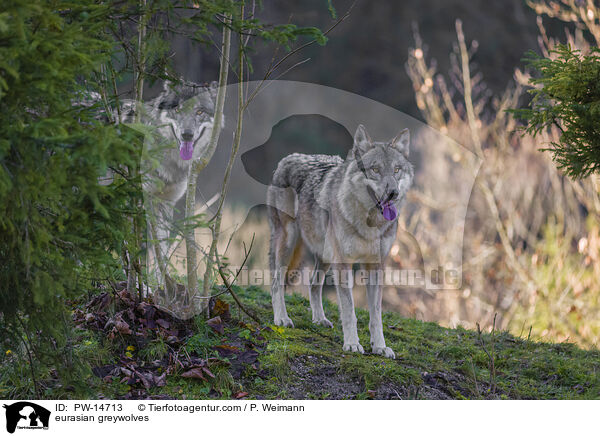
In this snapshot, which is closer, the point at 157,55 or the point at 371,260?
the point at 157,55

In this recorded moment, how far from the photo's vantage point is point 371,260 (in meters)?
3.88

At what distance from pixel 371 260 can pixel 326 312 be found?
4.17 feet

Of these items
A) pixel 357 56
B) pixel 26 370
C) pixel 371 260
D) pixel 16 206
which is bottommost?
pixel 26 370

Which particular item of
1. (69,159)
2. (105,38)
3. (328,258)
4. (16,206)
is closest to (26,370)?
(16,206)

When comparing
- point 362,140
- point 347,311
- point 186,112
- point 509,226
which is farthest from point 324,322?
point 509,226

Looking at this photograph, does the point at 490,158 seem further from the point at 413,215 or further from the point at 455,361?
the point at 455,361

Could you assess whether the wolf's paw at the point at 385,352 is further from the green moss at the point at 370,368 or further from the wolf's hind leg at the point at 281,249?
the wolf's hind leg at the point at 281,249

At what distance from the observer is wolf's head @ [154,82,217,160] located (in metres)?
4.32

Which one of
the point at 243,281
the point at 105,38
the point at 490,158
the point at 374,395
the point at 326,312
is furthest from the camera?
the point at 490,158

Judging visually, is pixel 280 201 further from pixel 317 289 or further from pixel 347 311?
pixel 347 311

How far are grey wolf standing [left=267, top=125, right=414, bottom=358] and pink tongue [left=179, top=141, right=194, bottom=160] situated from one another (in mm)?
911

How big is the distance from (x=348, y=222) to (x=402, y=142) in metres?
0.68

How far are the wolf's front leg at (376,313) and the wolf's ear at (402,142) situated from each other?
2.72ft

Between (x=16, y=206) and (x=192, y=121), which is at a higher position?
(x=192, y=121)
